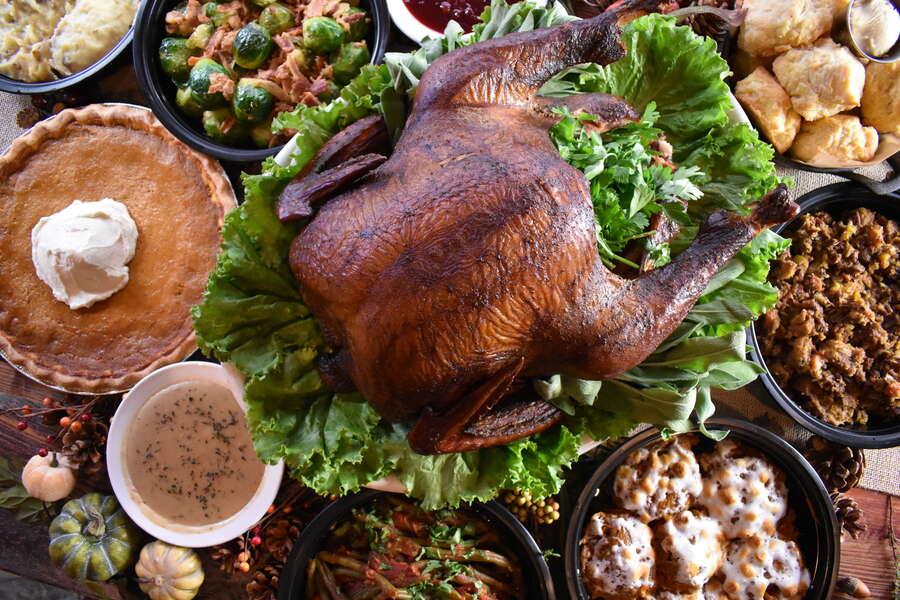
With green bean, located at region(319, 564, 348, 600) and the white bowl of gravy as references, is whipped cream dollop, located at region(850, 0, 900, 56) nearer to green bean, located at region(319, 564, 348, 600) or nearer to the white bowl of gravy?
the white bowl of gravy

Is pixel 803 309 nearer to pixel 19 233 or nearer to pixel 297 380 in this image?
pixel 297 380

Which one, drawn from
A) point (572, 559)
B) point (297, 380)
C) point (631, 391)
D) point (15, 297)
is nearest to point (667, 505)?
point (572, 559)

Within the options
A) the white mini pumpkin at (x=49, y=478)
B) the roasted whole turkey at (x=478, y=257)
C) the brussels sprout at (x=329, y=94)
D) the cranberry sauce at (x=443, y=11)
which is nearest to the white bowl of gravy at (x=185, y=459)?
the white mini pumpkin at (x=49, y=478)

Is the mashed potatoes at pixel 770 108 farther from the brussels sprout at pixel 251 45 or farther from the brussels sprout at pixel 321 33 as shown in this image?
the brussels sprout at pixel 251 45

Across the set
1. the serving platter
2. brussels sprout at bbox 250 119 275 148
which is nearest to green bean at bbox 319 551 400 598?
the serving platter

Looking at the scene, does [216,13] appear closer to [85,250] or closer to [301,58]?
[301,58]

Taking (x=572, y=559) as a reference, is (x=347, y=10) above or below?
above
